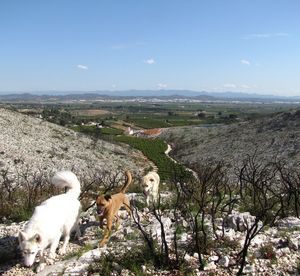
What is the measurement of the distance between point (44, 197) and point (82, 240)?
3.95 meters

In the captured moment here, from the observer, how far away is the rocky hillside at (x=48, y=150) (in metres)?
39.3

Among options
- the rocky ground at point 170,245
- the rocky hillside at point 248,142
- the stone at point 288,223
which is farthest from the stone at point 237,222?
the rocky hillside at point 248,142

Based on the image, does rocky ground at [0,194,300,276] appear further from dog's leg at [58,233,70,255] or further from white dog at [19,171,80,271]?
white dog at [19,171,80,271]

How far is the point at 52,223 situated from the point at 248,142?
60254mm

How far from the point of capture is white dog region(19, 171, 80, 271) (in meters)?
7.50

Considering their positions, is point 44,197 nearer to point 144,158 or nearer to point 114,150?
point 114,150

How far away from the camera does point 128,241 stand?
9.01m

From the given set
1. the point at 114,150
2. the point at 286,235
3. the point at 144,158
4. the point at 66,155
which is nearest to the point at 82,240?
the point at 286,235

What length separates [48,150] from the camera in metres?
46.7

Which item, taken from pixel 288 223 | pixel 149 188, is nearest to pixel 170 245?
pixel 288 223

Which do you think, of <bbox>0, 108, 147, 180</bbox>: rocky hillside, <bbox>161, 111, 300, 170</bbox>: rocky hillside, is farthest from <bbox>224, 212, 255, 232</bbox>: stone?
<bbox>161, 111, 300, 170</bbox>: rocky hillside

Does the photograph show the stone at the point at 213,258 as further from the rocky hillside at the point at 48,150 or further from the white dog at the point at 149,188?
the rocky hillside at the point at 48,150

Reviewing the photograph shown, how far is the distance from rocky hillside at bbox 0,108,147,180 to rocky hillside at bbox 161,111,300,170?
36.9 feet

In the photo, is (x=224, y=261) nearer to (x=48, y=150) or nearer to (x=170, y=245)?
(x=170, y=245)
